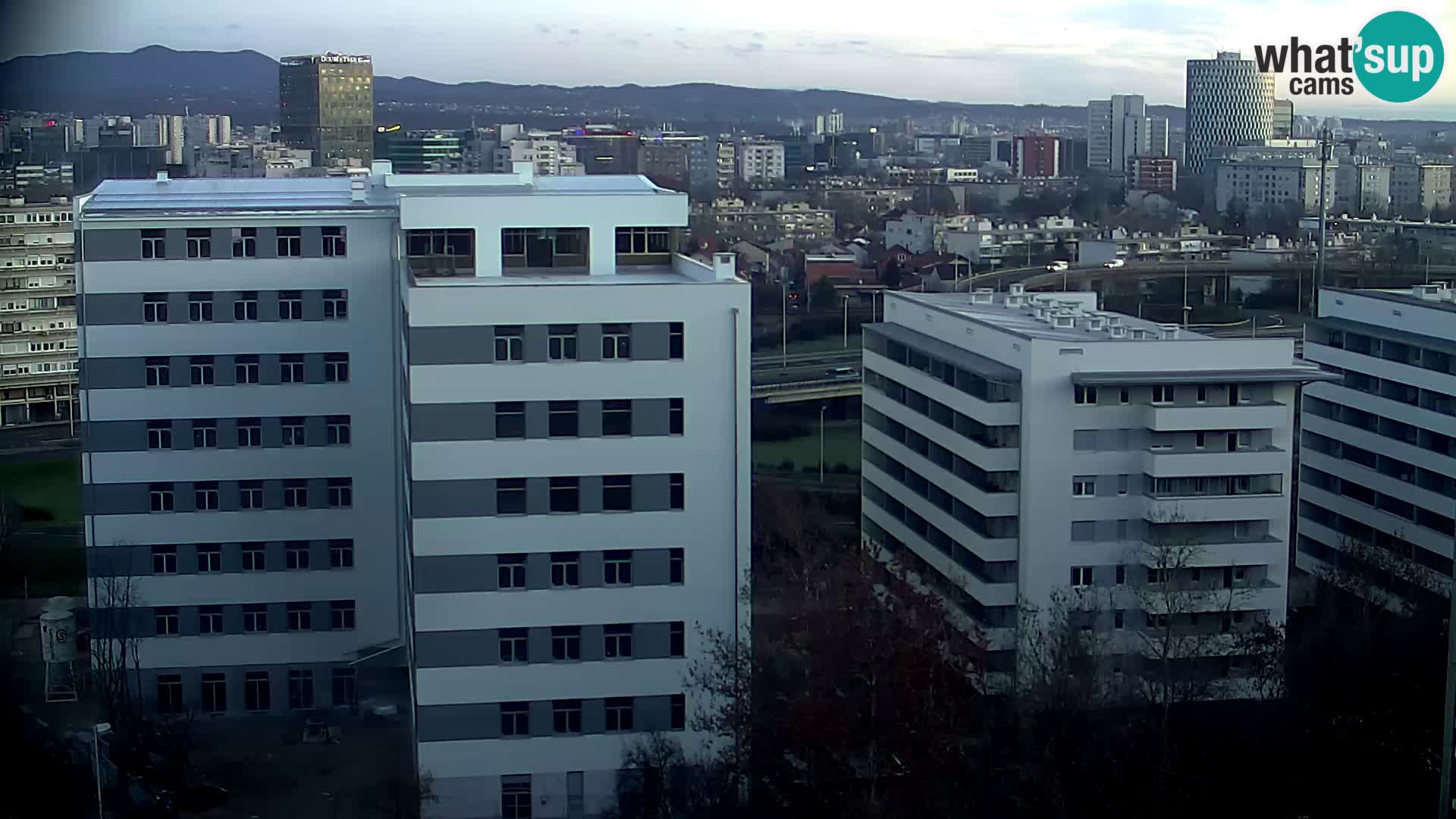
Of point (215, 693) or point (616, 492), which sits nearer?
point (616, 492)

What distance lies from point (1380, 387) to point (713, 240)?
9.69 meters

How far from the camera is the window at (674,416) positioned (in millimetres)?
4133

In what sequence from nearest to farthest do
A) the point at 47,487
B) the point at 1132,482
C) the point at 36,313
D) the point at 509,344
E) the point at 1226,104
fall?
the point at 509,344 < the point at 1132,482 < the point at 47,487 < the point at 36,313 < the point at 1226,104

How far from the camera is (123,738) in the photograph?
15.4 ft

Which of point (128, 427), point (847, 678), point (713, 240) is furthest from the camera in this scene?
point (713, 240)

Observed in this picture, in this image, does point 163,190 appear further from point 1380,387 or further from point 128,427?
point 1380,387

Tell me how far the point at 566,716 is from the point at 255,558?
148cm

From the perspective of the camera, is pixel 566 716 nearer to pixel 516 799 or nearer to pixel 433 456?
pixel 516 799

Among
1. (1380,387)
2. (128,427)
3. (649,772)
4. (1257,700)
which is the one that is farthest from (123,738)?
(1380,387)

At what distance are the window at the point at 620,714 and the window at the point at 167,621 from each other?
5.50 ft

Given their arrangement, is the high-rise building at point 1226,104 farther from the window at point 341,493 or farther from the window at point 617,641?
the window at point 617,641

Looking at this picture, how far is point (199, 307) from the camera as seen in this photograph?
514 cm

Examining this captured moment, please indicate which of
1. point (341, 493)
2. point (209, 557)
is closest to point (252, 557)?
point (209, 557)

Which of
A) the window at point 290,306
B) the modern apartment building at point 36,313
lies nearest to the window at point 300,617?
the window at point 290,306
